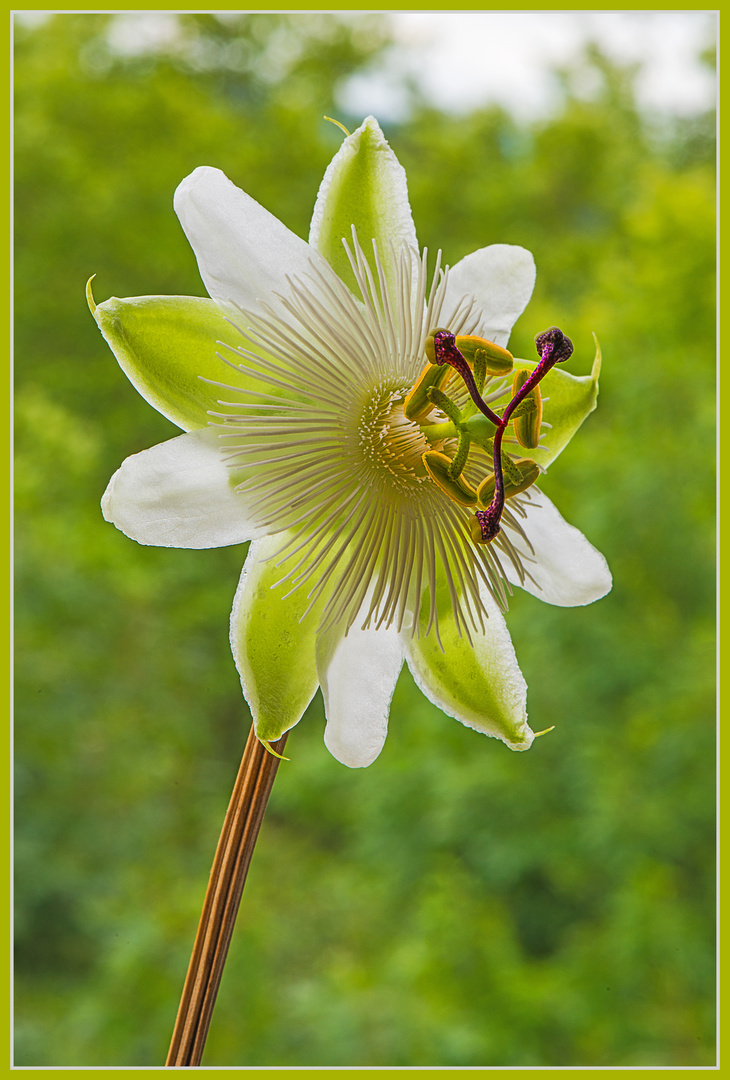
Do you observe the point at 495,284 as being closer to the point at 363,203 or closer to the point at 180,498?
the point at 363,203

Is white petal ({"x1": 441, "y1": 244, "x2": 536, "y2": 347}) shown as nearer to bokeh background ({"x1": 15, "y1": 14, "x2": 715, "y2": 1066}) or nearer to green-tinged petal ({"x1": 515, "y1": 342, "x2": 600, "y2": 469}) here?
green-tinged petal ({"x1": 515, "y1": 342, "x2": 600, "y2": 469})

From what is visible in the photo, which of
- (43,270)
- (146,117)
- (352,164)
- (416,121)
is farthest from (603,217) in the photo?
(352,164)

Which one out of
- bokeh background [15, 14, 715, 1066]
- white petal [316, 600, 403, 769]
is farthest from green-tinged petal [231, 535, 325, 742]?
bokeh background [15, 14, 715, 1066]

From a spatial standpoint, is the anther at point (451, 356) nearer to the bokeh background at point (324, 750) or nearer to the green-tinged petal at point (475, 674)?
the green-tinged petal at point (475, 674)

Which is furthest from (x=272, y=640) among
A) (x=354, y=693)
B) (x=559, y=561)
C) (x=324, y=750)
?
(x=324, y=750)

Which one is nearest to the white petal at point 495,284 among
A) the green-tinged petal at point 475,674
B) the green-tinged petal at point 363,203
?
the green-tinged petal at point 363,203

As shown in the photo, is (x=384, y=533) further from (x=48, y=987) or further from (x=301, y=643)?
(x=48, y=987)

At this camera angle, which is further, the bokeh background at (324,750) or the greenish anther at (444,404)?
the bokeh background at (324,750)
